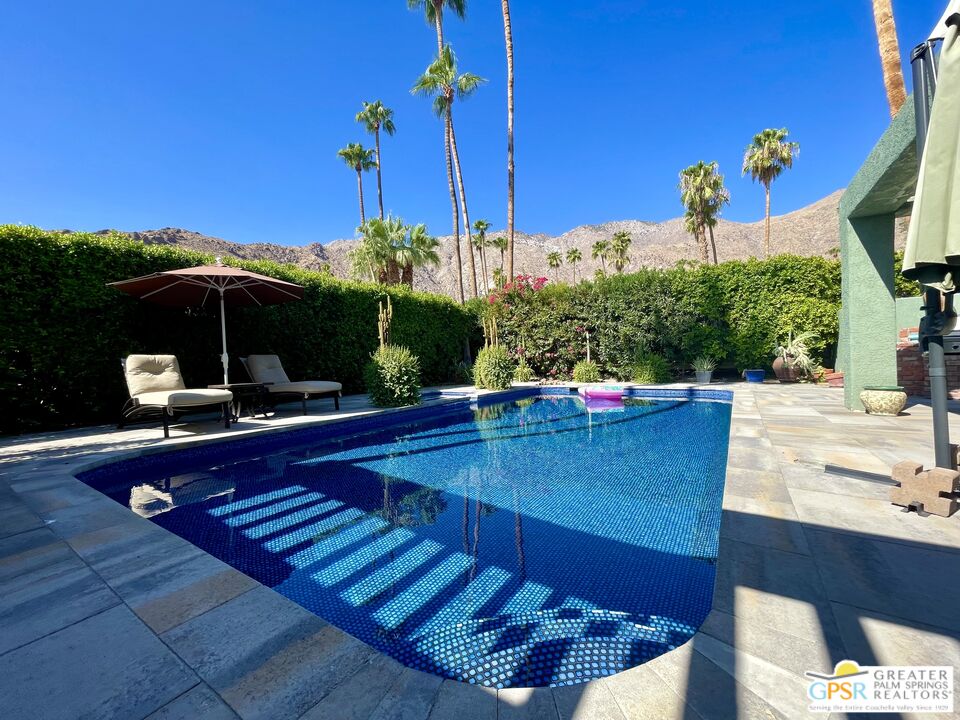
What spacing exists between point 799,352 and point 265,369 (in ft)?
38.8

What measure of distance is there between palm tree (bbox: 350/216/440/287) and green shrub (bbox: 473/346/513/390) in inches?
298

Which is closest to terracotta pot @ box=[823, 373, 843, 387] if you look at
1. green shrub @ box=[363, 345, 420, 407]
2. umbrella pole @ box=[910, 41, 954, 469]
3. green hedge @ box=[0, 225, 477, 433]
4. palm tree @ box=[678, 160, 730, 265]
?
umbrella pole @ box=[910, 41, 954, 469]

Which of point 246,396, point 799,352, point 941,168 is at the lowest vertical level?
point 246,396

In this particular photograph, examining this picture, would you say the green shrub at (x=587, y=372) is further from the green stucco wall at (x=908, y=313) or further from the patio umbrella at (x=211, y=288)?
the patio umbrella at (x=211, y=288)

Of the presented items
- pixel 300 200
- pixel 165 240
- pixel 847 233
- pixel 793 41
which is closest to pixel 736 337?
pixel 847 233

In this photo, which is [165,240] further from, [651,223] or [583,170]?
[651,223]

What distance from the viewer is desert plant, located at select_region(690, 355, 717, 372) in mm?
10742

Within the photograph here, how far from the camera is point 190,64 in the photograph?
38.4 ft

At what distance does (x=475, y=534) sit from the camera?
2938 millimetres

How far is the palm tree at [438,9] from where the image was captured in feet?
53.6

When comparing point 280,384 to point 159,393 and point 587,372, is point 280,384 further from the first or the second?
point 587,372

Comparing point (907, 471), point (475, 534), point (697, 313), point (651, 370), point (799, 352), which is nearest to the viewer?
point (907, 471)

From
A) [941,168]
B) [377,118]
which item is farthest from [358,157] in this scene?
[941,168]

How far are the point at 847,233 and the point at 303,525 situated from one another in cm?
772
